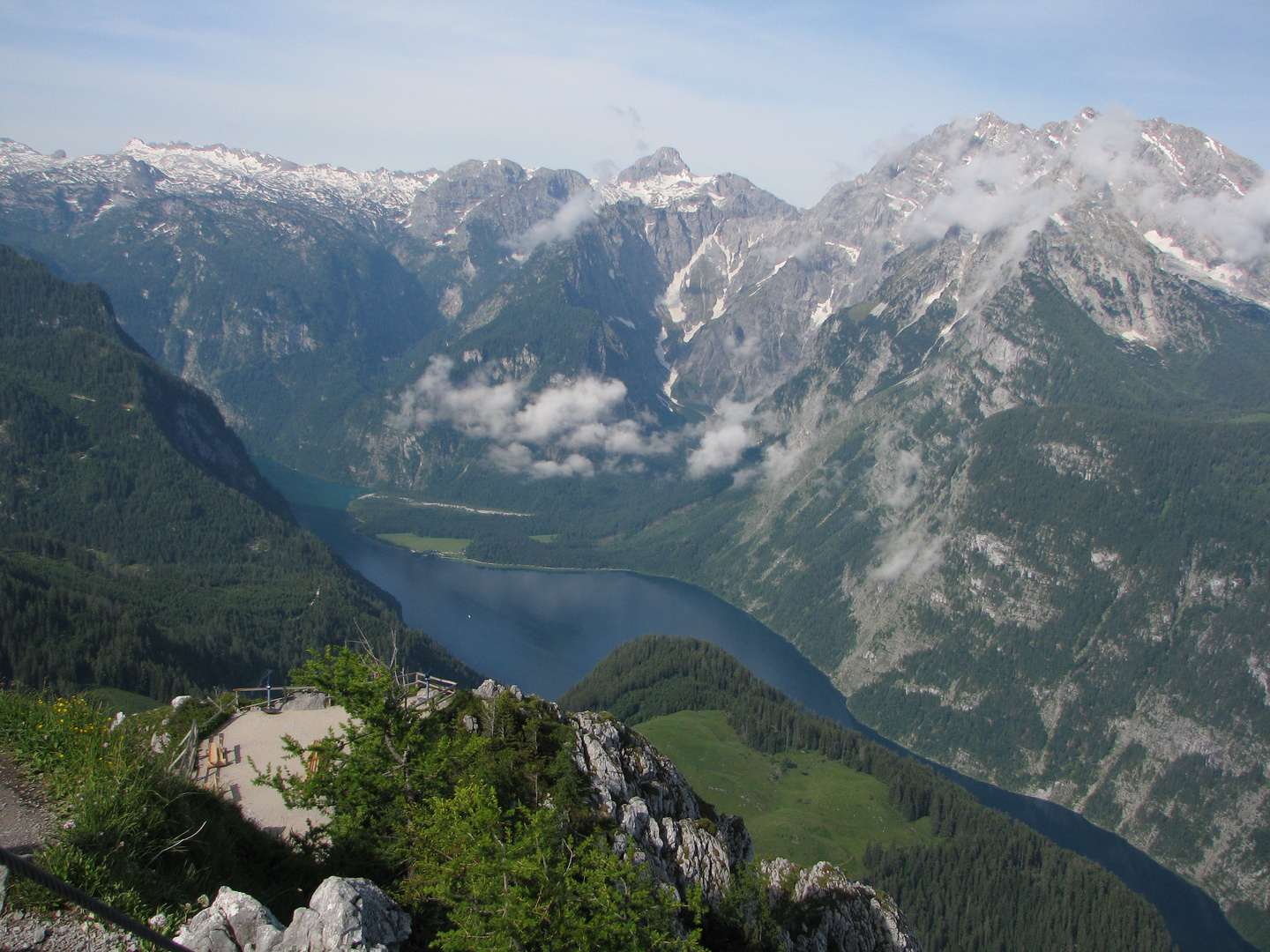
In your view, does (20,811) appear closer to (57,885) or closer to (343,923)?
(343,923)

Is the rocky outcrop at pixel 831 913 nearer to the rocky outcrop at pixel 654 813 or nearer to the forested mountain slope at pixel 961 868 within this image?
the rocky outcrop at pixel 654 813

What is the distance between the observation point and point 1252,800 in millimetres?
190750

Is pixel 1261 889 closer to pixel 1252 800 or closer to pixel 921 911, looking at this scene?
pixel 1252 800

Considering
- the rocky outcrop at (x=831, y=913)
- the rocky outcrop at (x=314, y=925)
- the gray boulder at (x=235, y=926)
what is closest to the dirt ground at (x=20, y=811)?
the gray boulder at (x=235, y=926)

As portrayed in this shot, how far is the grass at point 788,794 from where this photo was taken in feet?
450

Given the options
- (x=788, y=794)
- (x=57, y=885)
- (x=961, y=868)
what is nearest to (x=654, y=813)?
(x=57, y=885)

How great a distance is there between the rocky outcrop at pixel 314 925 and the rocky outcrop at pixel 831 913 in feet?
85.8

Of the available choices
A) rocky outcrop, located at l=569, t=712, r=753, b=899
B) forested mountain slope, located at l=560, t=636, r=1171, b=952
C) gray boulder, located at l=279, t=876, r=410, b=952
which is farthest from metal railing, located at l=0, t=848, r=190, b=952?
forested mountain slope, located at l=560, t=636, r=1171, b=952

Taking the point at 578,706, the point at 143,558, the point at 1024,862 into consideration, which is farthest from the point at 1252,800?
the point at 143,558

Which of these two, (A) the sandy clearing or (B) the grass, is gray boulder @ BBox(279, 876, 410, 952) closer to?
(A) the sandy clearing

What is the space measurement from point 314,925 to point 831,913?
33.9m

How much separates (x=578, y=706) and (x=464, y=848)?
158753 millimetres

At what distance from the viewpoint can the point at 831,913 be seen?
4434 centimetres

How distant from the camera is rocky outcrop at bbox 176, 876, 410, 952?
17031 millimetres
